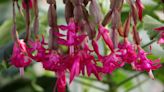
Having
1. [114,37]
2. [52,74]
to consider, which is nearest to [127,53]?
[114,37]

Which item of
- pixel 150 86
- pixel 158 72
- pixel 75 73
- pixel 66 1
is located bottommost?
pixel 150 86

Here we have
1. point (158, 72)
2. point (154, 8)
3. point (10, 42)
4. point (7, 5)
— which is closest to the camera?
point (10, 42)

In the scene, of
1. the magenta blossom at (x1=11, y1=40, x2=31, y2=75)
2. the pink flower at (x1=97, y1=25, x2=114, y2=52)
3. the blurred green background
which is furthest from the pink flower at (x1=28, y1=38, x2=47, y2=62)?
the blurred green background

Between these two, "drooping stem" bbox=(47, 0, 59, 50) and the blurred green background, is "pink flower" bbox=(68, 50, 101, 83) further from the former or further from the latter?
the blurred green background

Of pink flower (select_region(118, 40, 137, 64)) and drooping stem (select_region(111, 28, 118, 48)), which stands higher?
drooping stem (select_region(111, 28, 118, 48))

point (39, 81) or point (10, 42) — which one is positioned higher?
point (10, 42)

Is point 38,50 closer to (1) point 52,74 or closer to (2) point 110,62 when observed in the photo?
(2) point 110,62

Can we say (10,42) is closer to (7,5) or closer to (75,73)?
(75,73)

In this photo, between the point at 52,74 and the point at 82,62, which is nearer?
the point at 82,62

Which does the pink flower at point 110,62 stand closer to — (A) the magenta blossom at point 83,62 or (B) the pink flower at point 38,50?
(A) the magenta blossom at point 83,62

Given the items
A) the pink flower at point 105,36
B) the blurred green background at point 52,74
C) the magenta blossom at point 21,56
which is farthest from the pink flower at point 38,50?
the blurred green background at point 52,74

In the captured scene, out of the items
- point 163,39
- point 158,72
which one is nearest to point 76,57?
point 163,39
